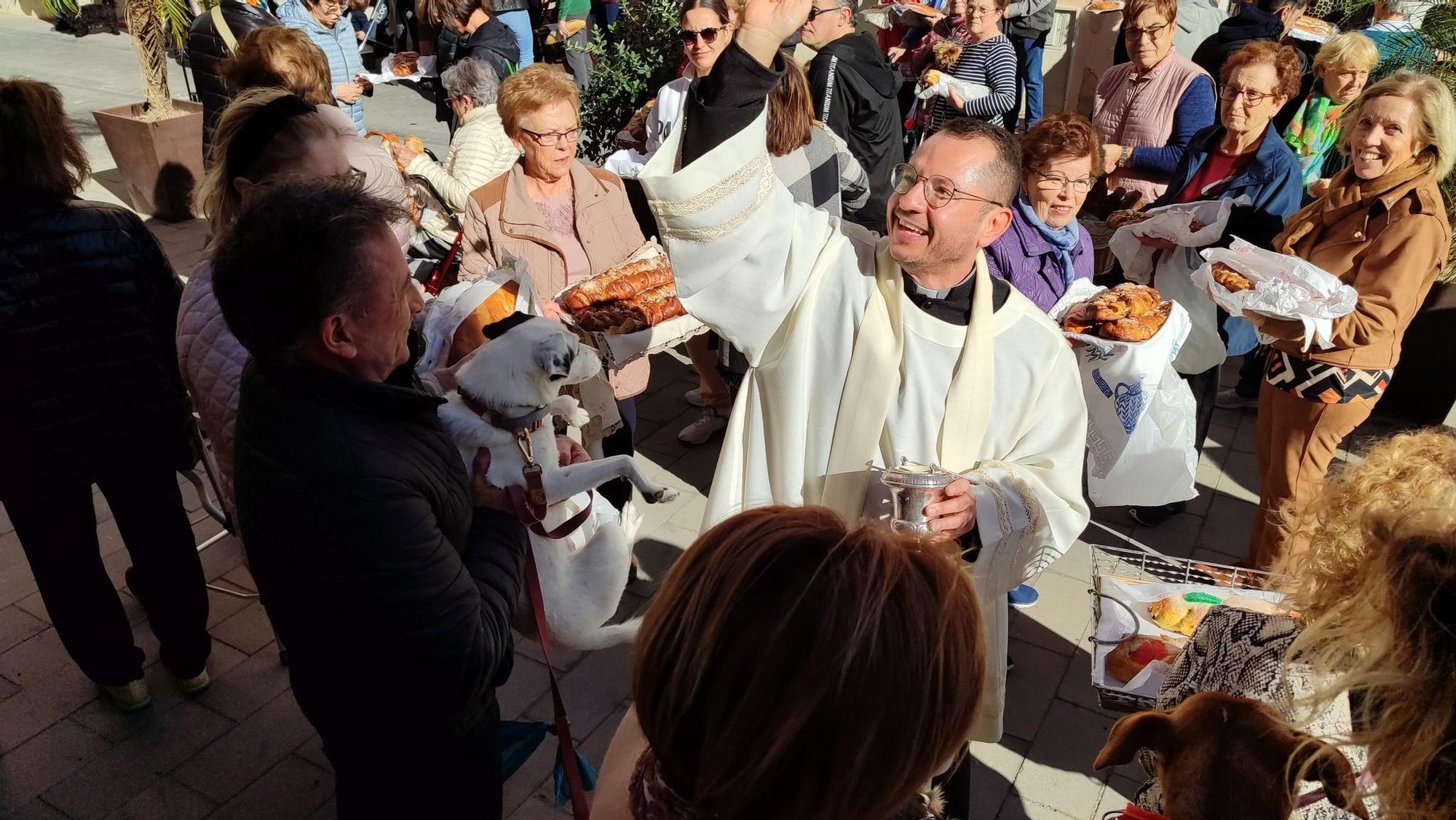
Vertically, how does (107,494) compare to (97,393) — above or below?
below

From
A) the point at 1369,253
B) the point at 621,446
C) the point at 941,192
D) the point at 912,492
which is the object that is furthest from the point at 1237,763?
the point at 621,446

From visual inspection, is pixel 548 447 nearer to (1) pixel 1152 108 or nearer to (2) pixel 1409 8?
(1) pixel 1152 108

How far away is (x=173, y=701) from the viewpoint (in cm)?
357

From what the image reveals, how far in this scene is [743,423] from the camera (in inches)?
103

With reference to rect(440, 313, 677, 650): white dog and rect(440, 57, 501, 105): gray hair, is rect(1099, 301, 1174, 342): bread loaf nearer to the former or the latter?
rect(440, 313, 677, 650): white dog

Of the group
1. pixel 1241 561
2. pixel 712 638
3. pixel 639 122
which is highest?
pixel 712 638

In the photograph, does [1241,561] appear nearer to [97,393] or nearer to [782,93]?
[782,93]

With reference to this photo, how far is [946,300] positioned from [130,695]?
3.18 meters

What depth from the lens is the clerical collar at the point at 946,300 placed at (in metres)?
2.46

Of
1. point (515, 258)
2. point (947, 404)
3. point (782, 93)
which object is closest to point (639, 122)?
point (782, 93)

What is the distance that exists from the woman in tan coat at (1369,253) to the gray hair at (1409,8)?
12.7ft

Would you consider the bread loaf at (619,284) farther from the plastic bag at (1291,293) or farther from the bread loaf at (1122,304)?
the plastic bag at (1291,293)

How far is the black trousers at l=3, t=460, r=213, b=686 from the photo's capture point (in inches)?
123

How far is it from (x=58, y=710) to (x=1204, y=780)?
3.77m
